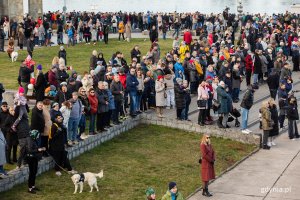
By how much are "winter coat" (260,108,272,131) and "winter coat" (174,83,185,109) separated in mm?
2550

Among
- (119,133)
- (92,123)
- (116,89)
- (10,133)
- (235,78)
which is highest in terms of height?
(116,89)

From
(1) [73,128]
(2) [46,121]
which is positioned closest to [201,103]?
(1) [73,128]

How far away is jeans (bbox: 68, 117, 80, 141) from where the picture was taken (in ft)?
53.9

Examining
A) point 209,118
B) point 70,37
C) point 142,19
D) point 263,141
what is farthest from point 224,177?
point 142,19

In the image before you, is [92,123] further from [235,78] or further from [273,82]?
[273,82]

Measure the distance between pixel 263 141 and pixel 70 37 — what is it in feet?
65.7

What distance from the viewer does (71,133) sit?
16609mm

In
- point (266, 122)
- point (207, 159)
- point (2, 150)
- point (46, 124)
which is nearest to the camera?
point (2, 150)

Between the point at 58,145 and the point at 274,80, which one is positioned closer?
the point at 58,145

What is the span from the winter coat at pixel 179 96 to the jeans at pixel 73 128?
4017 millimetres

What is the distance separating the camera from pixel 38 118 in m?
15.1

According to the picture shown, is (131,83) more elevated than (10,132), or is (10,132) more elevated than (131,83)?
(131,83)

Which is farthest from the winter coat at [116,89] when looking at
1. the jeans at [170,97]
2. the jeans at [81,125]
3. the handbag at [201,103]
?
the jeans at [170,97]

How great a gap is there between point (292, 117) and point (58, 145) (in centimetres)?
716
